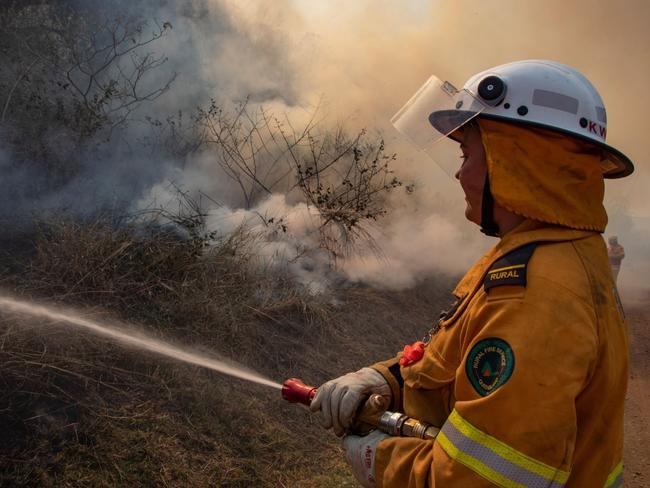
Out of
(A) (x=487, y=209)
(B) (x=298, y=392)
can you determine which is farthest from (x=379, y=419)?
(A) (x=487, y=209)

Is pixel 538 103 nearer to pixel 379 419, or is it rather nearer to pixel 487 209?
A: pixel 487 209

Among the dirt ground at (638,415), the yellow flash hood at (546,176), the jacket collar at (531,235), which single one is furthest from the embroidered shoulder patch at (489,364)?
the dirt ground at (638,415)

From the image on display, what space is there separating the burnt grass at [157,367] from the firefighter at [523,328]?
1.38 metres

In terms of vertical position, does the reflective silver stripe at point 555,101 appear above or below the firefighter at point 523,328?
above

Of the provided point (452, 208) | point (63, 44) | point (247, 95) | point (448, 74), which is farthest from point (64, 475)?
point (448, 74)

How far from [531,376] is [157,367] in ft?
8.53

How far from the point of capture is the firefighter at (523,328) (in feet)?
4.18

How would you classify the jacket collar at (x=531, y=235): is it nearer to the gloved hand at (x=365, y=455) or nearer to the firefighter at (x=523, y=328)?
the firefighter at (x=523, y=328)

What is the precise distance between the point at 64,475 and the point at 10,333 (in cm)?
Result: 87

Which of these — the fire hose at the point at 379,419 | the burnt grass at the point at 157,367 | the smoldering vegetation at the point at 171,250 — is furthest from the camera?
the smoldering vegetation at the point at 171,250

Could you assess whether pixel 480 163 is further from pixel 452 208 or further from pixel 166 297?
pixel 452 208

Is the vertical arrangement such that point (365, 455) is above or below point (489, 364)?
below

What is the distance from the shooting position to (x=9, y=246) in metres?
4.03

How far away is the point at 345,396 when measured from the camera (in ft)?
6.18
